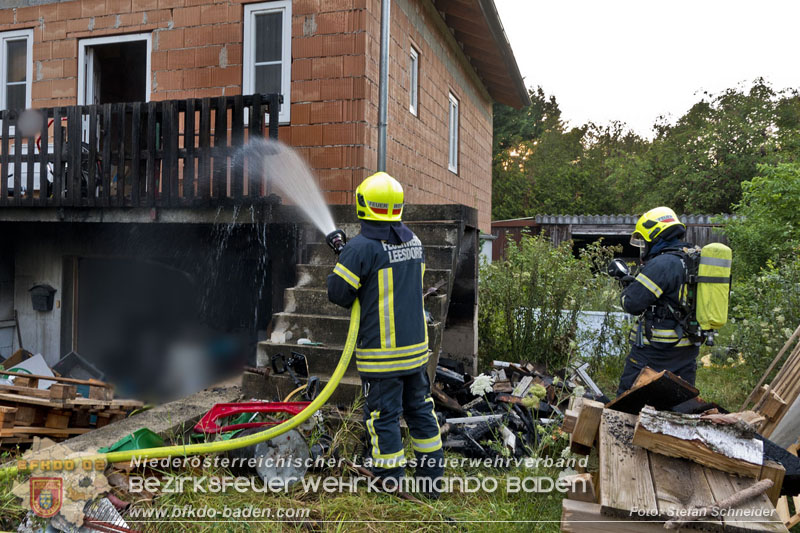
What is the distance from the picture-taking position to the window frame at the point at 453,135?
11.5 meters

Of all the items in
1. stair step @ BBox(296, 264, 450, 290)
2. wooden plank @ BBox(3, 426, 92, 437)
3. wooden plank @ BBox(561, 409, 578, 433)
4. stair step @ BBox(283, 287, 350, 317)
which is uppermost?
stair step @ BBox(296, 264, 450, 290)

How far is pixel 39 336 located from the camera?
8859mm

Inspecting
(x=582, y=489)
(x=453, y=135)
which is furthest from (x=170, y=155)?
(x=453, y=135)

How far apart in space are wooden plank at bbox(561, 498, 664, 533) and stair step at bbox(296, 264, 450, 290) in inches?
119

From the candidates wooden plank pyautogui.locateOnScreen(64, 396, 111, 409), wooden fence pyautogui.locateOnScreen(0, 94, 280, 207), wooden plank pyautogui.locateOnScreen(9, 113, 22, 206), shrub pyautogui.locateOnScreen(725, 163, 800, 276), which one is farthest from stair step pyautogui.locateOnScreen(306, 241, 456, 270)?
shrub pyautogui.locateOnScreen(725, 163, 800, 276)

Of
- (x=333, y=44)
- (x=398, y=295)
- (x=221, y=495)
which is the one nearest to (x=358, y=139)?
(x=333, y=44)

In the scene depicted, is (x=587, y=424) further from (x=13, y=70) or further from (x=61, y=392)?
(x=13, y=70)

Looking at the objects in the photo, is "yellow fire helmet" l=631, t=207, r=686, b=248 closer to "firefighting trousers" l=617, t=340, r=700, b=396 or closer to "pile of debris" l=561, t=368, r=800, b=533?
"firefighting trousers" l=617, t=340, r=700, b=396

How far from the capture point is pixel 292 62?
724 centimetres

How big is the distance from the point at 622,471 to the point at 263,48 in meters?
6.80

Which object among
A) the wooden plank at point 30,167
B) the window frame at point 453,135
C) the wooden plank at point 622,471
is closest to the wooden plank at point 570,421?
the wooden plank at point 622,471

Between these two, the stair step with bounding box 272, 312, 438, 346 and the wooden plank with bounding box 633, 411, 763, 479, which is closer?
the wooden plank with bounding box 633, 411, 763, 479

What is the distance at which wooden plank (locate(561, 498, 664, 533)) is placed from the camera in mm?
2503

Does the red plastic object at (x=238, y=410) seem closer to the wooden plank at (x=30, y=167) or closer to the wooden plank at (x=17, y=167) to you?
the wooden plank at (x=30, y=167)
